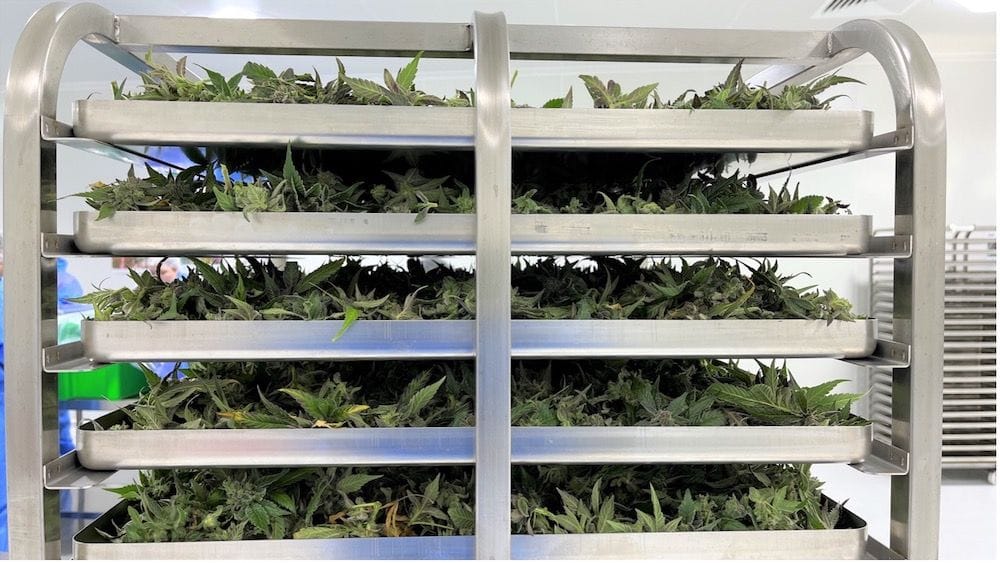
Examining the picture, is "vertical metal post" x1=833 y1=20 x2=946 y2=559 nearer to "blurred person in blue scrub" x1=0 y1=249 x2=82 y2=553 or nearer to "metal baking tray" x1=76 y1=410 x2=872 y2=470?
"metal baking tray" x1=76 y1=410 x2=872 y2=470

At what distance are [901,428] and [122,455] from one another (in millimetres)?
1680

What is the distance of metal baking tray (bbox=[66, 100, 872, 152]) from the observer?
137 centimetres

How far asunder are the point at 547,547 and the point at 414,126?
36.7 inches

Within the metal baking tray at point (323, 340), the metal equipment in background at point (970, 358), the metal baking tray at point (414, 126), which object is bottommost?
the metal equipment in background at point (970, 358)

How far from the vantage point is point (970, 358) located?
18.2 ft

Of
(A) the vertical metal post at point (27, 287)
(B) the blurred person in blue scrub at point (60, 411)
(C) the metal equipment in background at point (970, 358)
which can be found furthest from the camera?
(C) the metal equipment in background at point (970, 358)

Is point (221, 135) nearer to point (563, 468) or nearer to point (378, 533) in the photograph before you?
point (378, 533)

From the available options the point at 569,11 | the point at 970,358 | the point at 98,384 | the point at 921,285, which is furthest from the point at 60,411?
the point at 970,358

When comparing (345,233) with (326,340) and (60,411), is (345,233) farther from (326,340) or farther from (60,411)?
(60,411)

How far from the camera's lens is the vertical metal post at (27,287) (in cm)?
133

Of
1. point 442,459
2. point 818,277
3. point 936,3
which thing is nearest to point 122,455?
point 442,459

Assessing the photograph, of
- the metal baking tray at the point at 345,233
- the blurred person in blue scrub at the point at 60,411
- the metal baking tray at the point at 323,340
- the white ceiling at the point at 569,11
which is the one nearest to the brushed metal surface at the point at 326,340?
the metal baking tray at the point at 323,340

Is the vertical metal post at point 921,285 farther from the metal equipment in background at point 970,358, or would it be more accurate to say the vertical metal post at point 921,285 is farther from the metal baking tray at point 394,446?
the metal equipment in background at point 970,358

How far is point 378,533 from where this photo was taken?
1.46 meters
